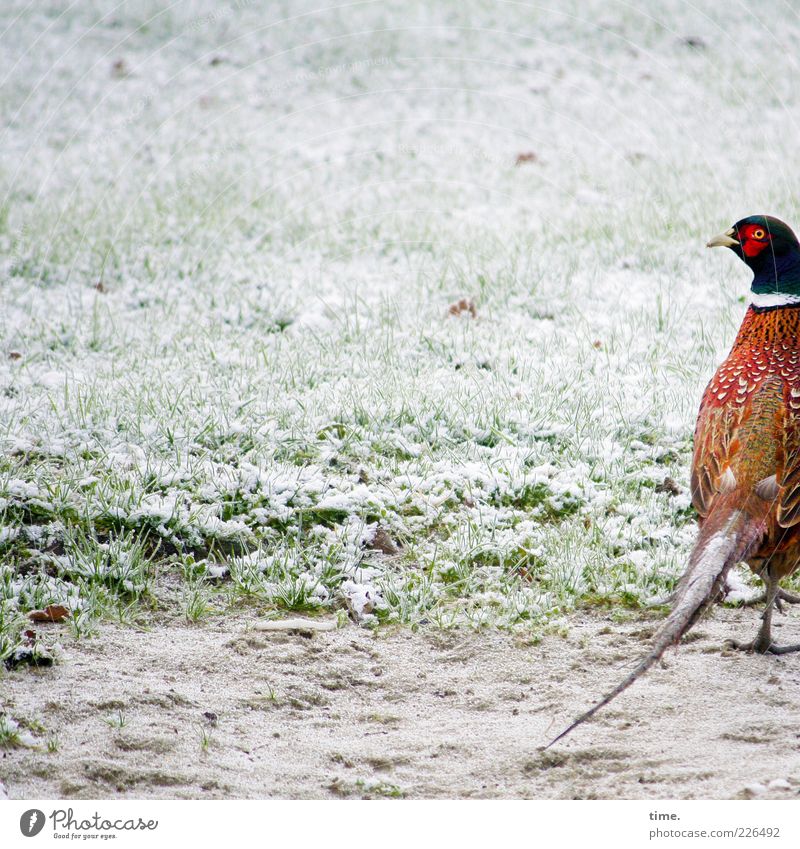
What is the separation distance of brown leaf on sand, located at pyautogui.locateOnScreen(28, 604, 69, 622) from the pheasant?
5.64ft

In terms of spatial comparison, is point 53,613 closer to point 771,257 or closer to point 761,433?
point 761,433

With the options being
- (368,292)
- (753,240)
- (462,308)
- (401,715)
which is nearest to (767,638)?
(401,715)

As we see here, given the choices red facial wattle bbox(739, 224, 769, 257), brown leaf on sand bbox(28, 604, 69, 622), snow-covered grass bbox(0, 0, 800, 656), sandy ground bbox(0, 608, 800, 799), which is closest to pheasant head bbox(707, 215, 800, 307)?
red facial wattle bbox(739, 224, 769, 257)

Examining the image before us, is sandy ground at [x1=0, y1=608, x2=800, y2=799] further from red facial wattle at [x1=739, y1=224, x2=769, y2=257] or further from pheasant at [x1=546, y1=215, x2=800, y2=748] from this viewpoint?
red facial wattle at [x1=739, y1=224, x2=769, y2=257]

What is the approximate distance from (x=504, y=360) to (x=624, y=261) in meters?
1.57

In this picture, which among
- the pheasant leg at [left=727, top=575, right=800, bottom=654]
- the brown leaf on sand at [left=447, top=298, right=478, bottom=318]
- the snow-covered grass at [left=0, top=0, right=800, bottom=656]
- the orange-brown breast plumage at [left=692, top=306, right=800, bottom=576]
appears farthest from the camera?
the brown leaf on sand at [left=447, top=298, right=478, bottom=318]

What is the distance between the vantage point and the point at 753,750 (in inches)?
104

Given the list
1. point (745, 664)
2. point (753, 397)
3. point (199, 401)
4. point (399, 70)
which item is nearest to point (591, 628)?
point (745, 664)

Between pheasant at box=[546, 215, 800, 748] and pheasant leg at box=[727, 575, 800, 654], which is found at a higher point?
pheasant at box=[546, 215, 800, 748]

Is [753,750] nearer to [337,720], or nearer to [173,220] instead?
[337,720]

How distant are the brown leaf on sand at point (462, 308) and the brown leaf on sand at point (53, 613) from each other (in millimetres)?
2928

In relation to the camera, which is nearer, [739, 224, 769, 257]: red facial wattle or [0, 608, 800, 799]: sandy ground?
[0, 608, 800, 799]: sandy ground

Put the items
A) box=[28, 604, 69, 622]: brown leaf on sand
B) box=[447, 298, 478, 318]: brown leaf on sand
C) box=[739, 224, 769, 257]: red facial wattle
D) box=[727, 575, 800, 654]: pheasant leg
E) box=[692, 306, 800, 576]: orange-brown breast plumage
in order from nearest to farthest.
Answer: box=[692, 306, 800, 576]: orange-brown breast plumage < box=[727, 575, 800, 654]: pheasant leg < box=[28, 604, 69, 622]: brown leaf on sand < box=[739, 224, 769, 257]: red facial wattle < box=[447, 298, 478, 318]: brown leaf on sand

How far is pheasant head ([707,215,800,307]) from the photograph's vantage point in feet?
10.8
